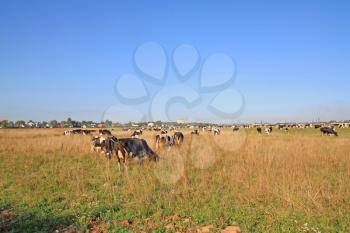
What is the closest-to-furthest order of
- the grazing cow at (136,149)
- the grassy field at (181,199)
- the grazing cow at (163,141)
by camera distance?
1. the grassy field at (181,199)
2. the grazing cow at (136,149)
3. the grazing cow at (163,141)

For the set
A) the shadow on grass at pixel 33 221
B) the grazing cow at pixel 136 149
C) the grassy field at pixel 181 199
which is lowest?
the shadow on grass at pixel 33 221

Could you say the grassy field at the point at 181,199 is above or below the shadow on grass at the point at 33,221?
above

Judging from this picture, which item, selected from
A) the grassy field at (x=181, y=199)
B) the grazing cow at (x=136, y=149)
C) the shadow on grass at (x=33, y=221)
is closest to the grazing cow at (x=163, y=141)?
the grazing cow at (x=136, y=149)

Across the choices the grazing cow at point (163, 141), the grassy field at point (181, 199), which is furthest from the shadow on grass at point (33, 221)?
the grazing cow at point (163, 141)

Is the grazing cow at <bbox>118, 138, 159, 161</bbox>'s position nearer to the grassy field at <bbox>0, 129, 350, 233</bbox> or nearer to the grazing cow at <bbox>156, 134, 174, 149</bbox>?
the grassy field at <bbox>0, 129, 350, 233</bbox>

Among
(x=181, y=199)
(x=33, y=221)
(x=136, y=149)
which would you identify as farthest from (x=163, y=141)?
(x=33, y=221)

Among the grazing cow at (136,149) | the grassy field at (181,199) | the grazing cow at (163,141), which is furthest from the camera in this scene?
the grazing cow at (163,141)

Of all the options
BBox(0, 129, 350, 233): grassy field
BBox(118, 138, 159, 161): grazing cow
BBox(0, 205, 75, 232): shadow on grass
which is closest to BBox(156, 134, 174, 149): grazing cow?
BBox(118, 138, 159, 161): grazing cow

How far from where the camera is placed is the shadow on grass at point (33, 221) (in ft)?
22.5

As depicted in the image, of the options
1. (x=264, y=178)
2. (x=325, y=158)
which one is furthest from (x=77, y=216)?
(x=325, y=158)

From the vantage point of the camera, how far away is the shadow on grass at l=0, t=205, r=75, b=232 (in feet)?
22.5

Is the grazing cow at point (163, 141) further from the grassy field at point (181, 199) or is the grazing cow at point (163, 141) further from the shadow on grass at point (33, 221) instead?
the shadow on grass at point (33, 221)

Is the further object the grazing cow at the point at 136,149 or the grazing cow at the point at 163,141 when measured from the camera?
the grazing cow at the point at 163,141

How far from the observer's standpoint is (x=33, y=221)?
7.27 meters
